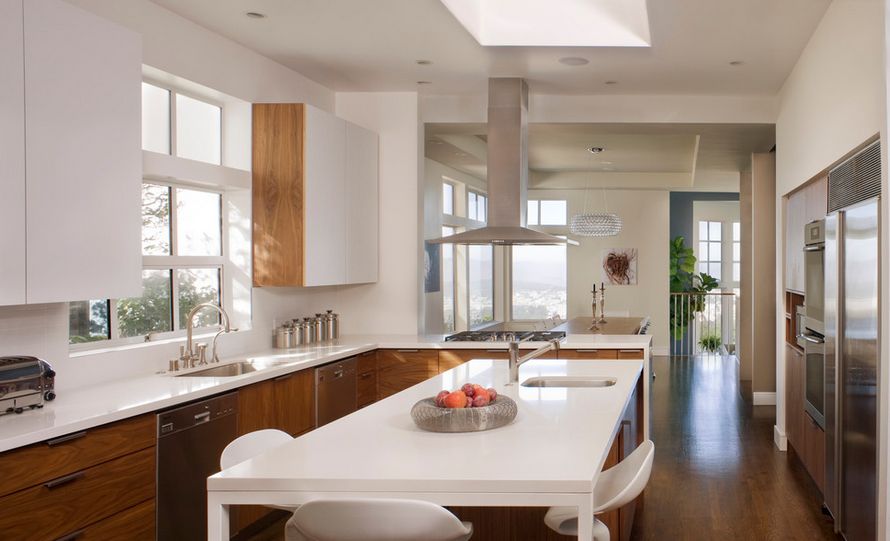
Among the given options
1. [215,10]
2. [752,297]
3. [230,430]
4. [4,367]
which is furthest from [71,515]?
[752,297]

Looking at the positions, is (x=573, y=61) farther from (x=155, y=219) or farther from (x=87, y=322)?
(x=87, y=322)

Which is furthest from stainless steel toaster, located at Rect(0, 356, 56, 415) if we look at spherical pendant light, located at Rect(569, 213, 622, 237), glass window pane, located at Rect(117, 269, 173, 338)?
spherical pendant light, located at Rect(569, 213, 622, 237)

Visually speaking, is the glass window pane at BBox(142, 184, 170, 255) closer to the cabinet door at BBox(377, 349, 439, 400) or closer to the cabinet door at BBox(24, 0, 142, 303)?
the cabinet door at BBox(24, 0, 142, 303)

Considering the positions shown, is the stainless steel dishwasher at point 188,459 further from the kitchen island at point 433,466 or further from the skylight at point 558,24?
the skylight at point 558,24

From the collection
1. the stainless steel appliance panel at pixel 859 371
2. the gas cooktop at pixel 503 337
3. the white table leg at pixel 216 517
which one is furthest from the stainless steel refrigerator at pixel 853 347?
the white table leg at pixel 216 517

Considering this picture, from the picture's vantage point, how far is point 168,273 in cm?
450

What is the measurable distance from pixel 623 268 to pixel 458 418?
413 inches

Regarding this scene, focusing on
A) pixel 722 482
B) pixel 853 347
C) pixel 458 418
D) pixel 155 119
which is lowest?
pixel 722 482

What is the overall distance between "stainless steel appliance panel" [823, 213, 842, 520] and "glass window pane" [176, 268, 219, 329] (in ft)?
11.0

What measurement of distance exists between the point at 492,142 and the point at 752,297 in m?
4.11

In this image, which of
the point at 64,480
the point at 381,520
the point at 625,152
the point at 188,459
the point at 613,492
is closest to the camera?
the point at 381,520

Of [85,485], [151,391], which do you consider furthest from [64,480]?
[151,391]

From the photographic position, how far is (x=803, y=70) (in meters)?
5.20

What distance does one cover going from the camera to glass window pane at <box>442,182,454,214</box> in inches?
392
